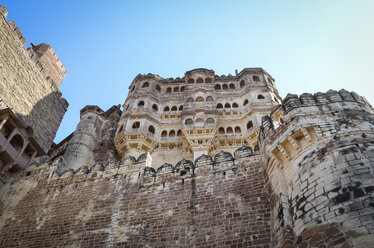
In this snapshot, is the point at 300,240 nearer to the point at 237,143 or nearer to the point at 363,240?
the point at 363,240

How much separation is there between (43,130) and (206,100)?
40.0 feet

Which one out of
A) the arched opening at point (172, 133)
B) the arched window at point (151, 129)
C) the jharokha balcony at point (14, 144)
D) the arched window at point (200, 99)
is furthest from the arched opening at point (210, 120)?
the jharokha balcony at point (14, 144)

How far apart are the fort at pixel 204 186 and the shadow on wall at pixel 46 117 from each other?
95 mm

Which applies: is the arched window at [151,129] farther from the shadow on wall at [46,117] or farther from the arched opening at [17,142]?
the arched opening at [17,142]

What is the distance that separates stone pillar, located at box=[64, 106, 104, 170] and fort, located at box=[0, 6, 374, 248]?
3.91 metres

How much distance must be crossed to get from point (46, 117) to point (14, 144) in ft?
12.4

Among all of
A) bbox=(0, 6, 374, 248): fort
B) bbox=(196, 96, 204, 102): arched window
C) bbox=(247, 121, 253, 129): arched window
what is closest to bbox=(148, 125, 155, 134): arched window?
bbox=(196, 96, 204, 102): arched window

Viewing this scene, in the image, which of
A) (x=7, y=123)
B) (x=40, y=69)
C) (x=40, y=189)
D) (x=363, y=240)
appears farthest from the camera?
(x=40, y=69)

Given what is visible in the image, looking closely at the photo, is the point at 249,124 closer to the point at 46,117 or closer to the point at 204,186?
the point at 46,117

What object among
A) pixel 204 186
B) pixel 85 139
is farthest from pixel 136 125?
pixel 204 186

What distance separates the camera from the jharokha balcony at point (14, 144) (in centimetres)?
1279

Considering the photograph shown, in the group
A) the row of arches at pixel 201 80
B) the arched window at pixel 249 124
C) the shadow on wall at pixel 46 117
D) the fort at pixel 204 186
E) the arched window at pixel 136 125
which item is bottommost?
the fort at pixel 204 186

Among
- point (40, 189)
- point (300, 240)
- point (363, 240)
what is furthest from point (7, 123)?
point (363, 240)

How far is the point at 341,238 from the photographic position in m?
5.45
